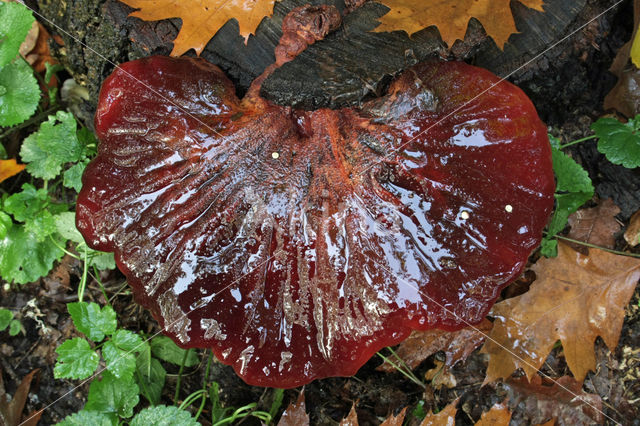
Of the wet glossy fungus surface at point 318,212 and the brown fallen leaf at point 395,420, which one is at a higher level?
the wet glossy fungus surface at point 318,212

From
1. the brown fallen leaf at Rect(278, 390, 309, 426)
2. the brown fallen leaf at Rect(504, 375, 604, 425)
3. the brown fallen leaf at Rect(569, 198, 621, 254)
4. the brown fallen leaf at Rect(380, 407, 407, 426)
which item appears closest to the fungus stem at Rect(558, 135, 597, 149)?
the brown fallen leaf at Rect(569, 198, 621, 254)

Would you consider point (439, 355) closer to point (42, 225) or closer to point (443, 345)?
point (443, 345)

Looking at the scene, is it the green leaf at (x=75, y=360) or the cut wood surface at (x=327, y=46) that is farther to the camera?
the green leaf at (x=75, y=360)

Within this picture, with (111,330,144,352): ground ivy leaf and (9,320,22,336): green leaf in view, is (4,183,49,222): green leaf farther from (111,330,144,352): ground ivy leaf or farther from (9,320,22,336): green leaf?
(111,330,144,352): ground ivy leaf

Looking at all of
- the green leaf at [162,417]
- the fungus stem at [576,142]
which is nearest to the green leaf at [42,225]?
the green leaf at [162,417]

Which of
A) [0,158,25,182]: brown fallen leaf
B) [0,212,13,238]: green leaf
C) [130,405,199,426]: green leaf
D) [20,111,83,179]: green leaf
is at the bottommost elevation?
[130,405,199,426]: green leaf

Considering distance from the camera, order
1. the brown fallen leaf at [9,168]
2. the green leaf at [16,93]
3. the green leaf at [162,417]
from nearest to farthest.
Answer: the green leaf at [162,417] → the green leaf at [16,93] → the brown fallen leaf at [9,168]

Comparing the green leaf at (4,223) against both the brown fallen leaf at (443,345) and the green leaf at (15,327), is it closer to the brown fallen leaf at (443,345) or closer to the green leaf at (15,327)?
the green leaf at (15,327)
